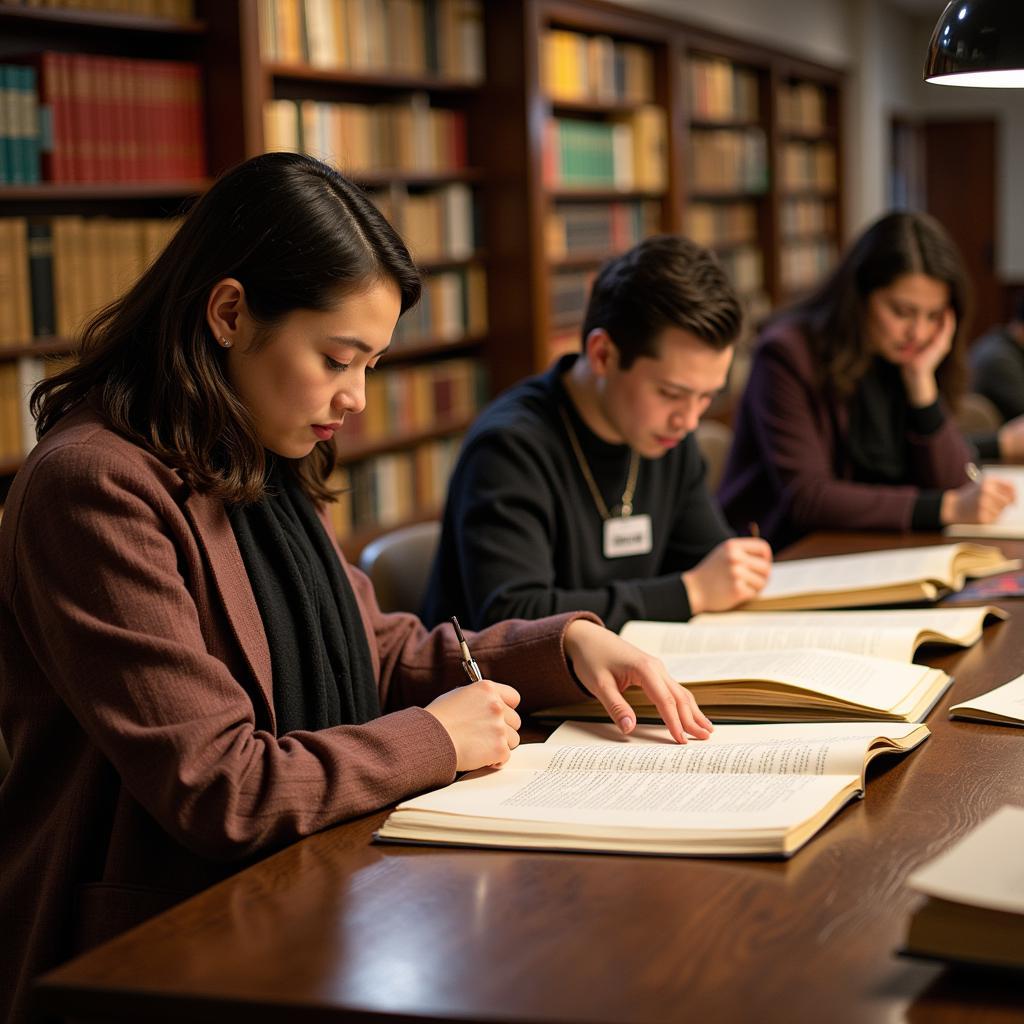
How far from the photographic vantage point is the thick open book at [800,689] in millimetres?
1446

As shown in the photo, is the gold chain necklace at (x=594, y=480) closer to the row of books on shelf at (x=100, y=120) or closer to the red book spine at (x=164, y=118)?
the row of books on shelf at (x=100, y=120)

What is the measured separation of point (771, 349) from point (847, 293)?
205mm

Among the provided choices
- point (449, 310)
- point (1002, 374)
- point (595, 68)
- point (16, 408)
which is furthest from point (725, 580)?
point (595, 68)

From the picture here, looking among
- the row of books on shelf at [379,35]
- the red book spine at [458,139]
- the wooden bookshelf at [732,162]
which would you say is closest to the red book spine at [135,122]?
the row of books on shelf at [379,35]

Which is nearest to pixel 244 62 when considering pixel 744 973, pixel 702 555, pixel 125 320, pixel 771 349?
pixel 771 349

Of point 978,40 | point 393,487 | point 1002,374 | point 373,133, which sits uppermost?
point 373,133

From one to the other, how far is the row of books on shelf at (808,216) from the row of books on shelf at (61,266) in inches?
219

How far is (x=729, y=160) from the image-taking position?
24.7 feet

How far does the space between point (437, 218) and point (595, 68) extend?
4.75ft

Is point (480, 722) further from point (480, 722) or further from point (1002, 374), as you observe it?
point (1002, 374)

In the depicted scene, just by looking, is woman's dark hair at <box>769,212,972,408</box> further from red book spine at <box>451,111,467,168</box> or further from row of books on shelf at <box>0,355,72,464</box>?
red book spine at <box>451,111,467,168</box>

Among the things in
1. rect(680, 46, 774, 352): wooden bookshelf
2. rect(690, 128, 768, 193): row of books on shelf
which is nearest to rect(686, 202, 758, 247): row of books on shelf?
rect(680, 46, 774, 352): wooden bookshelf

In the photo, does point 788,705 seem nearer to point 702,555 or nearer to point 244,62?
point 702,555

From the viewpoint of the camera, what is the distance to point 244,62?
3.70 m
